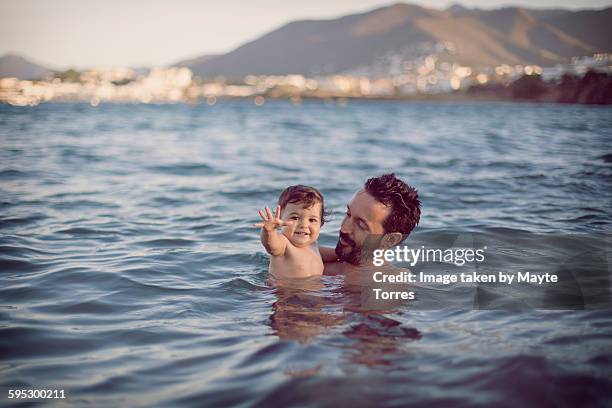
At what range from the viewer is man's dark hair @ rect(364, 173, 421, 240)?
17.0 ft

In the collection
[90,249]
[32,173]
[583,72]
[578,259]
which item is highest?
[583,72]

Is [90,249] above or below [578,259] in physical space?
above

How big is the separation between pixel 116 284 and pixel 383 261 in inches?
105

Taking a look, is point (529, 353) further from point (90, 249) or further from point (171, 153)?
point (171, 153)

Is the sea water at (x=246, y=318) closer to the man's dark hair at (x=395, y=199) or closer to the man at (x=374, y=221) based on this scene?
the man at (x=374, y=221)

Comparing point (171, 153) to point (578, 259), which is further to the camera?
point (171, 153)

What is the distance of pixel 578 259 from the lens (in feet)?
20.7

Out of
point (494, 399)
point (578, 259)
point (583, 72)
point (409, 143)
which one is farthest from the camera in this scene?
point (583, 72)

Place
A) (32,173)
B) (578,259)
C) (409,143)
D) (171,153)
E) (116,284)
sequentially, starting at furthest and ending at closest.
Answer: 1. (409,143)
2. (171,153)
3. (32,173)
4. (578,259)
5. (116,284)

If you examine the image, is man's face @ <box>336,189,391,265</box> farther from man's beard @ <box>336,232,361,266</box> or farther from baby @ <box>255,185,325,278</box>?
baby @ <box>255,185,325,278</box>

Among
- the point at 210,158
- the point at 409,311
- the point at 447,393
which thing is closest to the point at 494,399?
the point at 447,393

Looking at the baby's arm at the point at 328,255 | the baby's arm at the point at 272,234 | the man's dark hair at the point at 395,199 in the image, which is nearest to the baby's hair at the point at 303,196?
the baby's arm at the point at 272,234

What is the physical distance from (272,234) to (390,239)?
4.69 feet

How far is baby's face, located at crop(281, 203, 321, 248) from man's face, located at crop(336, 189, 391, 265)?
→ 1.44ft
